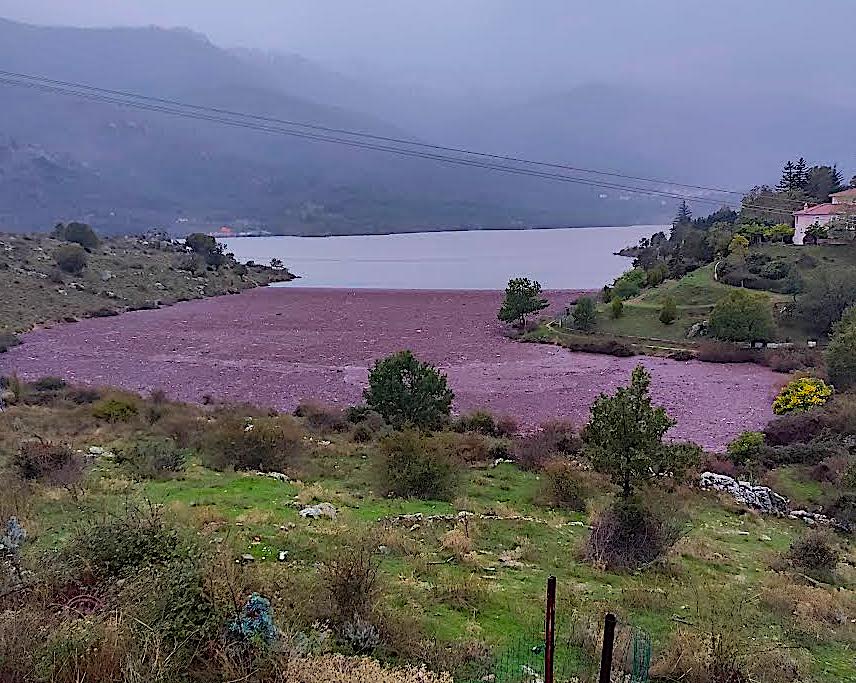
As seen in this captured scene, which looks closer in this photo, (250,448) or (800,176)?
(250,448)

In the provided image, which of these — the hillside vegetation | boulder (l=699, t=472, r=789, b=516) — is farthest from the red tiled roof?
the hillside vegetation

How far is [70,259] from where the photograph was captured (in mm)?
55250

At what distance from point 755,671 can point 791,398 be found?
19.0 metres

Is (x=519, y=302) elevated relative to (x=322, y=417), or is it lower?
elevated

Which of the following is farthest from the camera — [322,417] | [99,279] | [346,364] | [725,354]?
[99,279]

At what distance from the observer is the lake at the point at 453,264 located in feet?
245

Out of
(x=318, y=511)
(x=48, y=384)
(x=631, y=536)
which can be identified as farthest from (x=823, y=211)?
(x=318, y=511)

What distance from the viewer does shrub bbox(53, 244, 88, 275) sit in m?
55.2

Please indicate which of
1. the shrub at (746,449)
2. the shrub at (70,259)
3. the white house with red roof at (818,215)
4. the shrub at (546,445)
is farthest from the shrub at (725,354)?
the shrub at (70,259)

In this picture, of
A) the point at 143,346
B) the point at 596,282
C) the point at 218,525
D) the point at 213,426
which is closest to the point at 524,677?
the point at 218,525

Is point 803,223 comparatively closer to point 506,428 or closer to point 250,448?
point 506,428

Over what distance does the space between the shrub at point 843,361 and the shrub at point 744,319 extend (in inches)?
471

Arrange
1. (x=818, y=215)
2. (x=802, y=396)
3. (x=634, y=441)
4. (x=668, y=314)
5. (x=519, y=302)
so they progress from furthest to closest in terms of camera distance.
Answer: (x=818, y=215) < (x=519, y=302) < (x=668, y=314) < (x=802, y=396) < (x=634, y=441)

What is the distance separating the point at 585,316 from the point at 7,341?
3360cm
